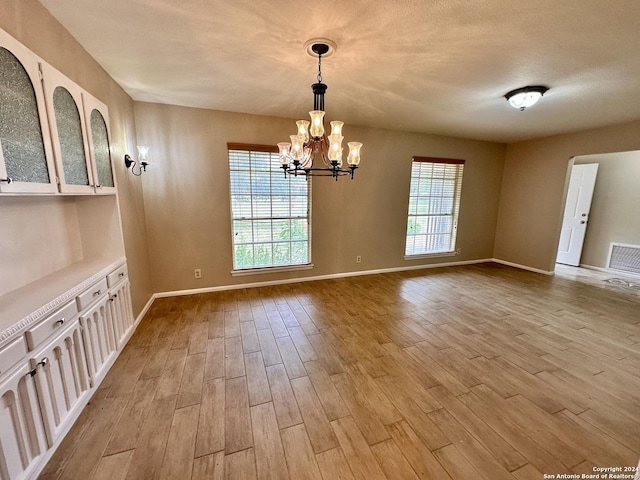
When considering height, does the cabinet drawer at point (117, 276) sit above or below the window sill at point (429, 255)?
above

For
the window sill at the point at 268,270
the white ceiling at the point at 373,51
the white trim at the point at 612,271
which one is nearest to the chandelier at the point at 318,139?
the white ceiling at the point at 373,51

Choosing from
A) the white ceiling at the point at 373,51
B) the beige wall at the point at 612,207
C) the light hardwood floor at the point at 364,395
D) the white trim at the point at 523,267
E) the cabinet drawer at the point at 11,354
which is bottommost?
the light hardwood floor at the point at 364,395

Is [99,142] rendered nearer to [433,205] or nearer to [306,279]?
[306,279]

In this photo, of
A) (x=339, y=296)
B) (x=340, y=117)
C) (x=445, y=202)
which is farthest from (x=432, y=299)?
(x=340, y=117)

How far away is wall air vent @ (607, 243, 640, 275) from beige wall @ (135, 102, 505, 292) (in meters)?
2.33

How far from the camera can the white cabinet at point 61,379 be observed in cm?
135

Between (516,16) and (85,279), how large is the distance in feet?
10.9

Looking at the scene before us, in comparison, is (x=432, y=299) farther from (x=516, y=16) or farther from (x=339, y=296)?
(x=516, y=16)

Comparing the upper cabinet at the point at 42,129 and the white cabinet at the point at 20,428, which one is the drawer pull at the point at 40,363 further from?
the upper cabinet at the point at 42,129

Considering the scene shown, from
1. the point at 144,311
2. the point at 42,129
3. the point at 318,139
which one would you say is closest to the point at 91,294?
the point at 42,129

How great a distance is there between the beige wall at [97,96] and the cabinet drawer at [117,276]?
308 mm

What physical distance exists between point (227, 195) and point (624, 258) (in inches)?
284

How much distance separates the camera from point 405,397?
1.89m

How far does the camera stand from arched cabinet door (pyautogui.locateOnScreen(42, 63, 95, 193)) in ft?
4.99
